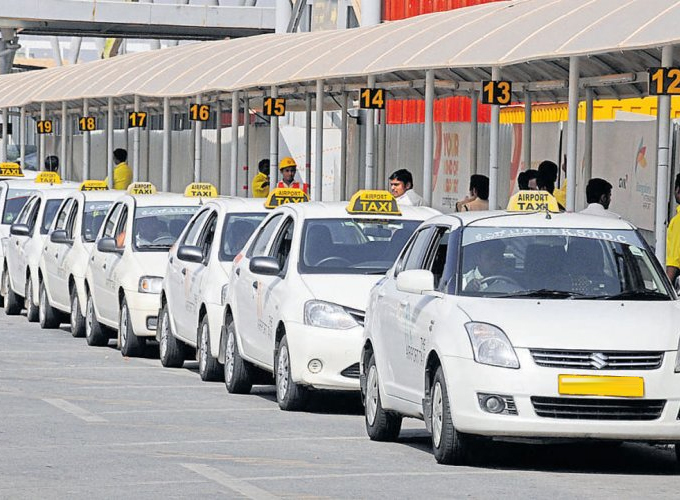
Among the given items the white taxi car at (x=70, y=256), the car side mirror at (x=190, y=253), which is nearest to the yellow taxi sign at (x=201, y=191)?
the white taxi car at (x=70, y=256)

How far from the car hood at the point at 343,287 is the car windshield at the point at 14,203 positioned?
14204 millimetres

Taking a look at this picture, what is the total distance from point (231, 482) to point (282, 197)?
8457 millimetres

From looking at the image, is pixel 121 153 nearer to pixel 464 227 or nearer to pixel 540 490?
pixel 464 227

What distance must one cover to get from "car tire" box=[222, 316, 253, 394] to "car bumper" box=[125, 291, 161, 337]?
327 centimetres

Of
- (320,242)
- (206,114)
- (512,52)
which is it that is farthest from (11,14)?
(320,242)

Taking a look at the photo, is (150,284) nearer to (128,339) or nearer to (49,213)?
(128,339)

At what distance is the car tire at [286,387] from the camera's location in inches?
547

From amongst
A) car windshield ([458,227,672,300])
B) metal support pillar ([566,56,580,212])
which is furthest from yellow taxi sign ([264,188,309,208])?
car windshield ([458,227,672,300])

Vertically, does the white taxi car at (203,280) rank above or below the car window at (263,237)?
below

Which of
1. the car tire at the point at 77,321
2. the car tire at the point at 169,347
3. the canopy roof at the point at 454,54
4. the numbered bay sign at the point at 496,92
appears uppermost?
the canopy roof at the point at 454,54

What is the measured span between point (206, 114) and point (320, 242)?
17828mm

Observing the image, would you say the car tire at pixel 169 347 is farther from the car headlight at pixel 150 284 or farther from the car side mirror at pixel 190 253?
the car side mirror at pixel 190 253

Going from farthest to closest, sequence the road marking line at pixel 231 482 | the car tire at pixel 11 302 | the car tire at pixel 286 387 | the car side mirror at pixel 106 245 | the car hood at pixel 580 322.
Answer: the car tire at pixel 11 302 < the car side mirror at pixel 106 245 < the car tire at pixel 286 387 < the car hood at pixel 580 322 < the road marking line at pixel 231 482

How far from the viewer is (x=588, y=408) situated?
Answer: 10.3 meters
